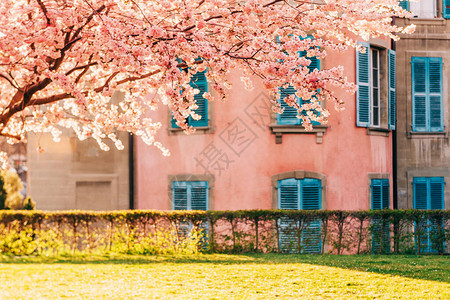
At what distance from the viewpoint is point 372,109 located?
18.2 metres

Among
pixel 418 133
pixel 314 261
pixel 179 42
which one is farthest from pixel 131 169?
pixel 179 42

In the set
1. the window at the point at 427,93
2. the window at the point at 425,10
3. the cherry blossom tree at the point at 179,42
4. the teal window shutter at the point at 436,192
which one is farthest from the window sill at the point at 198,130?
the cherry blossom tree at the point at 179,42

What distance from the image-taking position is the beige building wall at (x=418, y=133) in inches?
779

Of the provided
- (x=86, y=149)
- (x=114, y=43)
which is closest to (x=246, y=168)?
(x=86, y=149)

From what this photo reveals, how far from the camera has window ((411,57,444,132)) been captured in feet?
65.1

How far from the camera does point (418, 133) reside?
19.8 m

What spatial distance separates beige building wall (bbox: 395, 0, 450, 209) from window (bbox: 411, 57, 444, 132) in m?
0.12

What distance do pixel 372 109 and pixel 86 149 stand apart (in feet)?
25.3

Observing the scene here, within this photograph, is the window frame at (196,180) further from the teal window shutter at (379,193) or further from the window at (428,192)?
the window at (428,192)

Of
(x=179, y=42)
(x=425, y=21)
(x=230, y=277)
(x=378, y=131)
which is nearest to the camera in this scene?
(x=179, y=42)

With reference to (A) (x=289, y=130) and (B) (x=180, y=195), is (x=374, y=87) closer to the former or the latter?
(A) (x=289, y=130)

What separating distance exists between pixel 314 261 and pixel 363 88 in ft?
19.3

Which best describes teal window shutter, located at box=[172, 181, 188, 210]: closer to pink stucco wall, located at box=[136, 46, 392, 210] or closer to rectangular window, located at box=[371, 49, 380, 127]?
pink stucco wall, located at box=[136, 46, 392, 210]

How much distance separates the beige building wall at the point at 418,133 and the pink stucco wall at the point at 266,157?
7.10 feet
